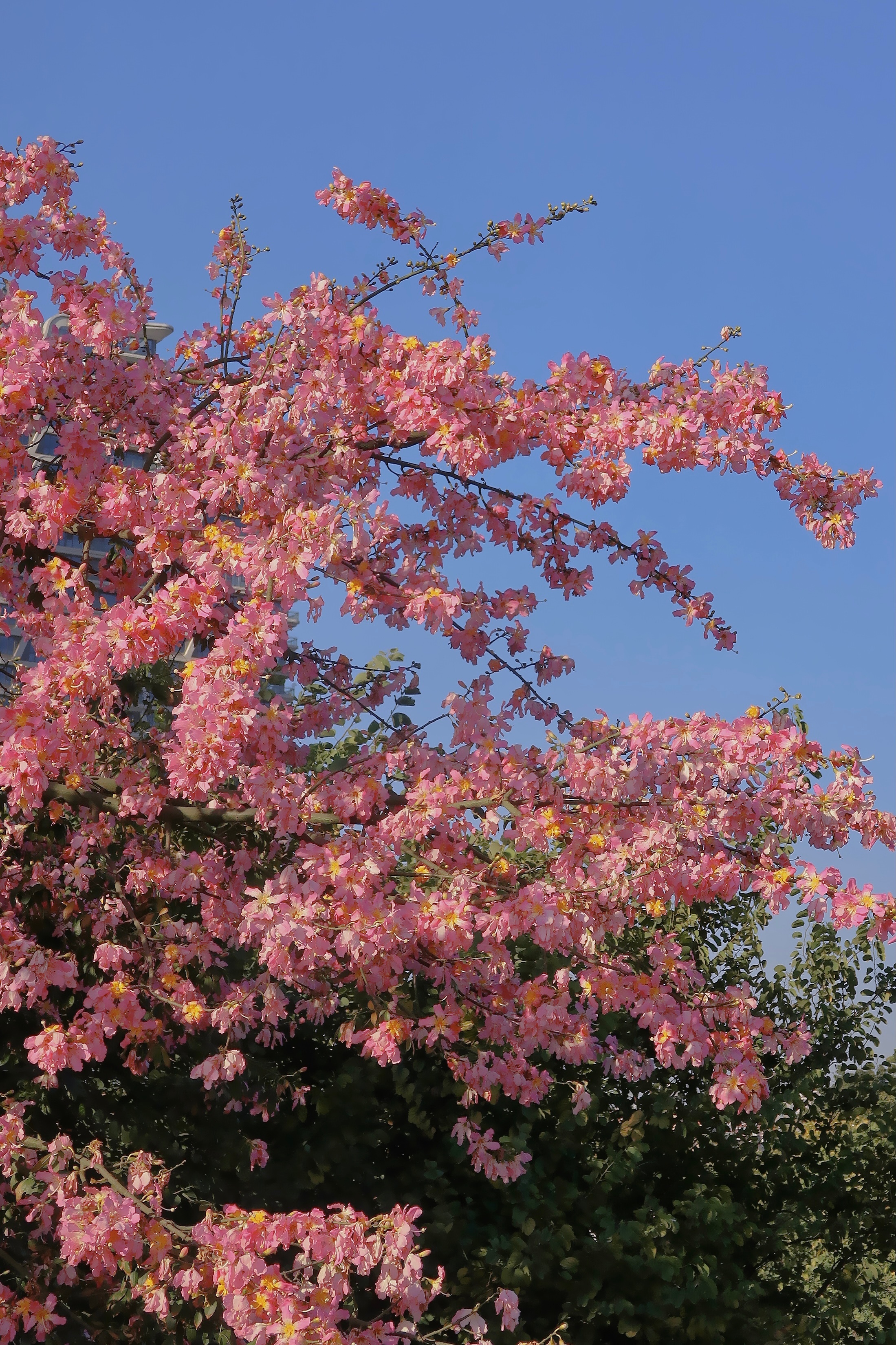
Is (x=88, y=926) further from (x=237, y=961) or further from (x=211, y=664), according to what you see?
(x=211, y=664)

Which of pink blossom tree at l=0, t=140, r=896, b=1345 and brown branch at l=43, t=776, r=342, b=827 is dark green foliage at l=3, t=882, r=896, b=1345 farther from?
brown branch at l=43, t=776, r=342, b=827

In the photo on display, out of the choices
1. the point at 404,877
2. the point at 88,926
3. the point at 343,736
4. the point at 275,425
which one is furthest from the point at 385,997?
the point at 343,736

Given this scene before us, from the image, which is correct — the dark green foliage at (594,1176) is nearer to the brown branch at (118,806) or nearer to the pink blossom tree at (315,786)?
the pink blossom tree at (315,786)

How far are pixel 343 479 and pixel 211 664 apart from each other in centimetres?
109

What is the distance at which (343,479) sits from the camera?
191 inches

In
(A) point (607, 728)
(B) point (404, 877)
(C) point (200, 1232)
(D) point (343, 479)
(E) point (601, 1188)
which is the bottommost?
(C) point (200, 1232)

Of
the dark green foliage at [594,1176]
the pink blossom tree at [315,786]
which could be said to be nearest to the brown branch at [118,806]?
the pink blossom tree at [315,786]

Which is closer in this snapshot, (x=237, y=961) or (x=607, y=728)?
(x=607, y=728)

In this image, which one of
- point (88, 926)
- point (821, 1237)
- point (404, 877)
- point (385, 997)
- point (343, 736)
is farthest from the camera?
point (343, 736)

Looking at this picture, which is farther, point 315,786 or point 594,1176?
point 594,1176

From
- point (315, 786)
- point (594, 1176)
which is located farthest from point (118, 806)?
point (594, 1176)

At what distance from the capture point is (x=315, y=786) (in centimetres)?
457

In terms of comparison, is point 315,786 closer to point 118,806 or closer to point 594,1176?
point 118,806

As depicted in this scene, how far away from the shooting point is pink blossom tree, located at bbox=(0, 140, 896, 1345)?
434cm
